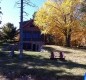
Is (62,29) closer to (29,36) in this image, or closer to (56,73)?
(29,36)

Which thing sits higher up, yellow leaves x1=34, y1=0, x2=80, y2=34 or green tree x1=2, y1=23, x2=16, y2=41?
yellow leaves x1=34, y1=0, x2=80, y2=34

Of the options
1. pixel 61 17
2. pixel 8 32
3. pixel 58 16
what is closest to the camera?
pixel 61 17

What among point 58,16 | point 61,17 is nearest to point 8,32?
point 58,16

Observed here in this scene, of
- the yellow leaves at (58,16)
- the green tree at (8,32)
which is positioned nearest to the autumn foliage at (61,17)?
the yellow leaves at (58,16)

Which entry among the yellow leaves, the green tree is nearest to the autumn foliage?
the yellow leaves

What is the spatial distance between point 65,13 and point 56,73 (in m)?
31.3

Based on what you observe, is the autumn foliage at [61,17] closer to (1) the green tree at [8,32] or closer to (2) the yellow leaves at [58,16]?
(2) the yellow leaves at [58,16]

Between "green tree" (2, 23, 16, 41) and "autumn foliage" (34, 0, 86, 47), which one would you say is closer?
"autumn foliage" (34, 0, 86, 47)

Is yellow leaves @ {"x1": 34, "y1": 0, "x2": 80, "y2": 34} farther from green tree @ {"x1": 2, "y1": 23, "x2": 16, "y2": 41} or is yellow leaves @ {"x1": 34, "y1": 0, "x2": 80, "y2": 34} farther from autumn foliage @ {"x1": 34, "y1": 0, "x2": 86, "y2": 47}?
green tree @ {"x1": 2, "y1": 23, "x2": 16, "y2": 41}

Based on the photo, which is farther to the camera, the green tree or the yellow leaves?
the green tree

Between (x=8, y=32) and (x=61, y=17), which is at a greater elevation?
(x=61, y=17)

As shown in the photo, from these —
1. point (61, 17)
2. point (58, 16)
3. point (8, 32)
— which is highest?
point (58, 16)

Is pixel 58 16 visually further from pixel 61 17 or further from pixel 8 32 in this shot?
pixel 8 32

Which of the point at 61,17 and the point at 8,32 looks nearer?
the point at 61,17
